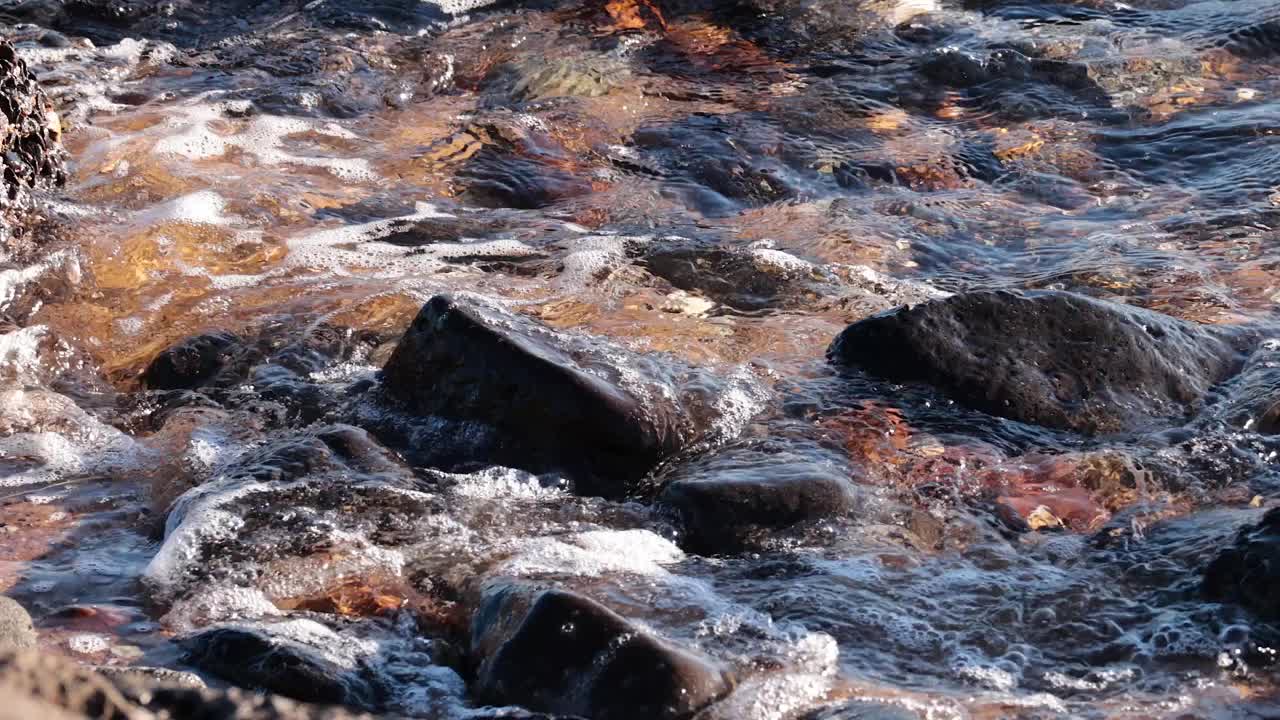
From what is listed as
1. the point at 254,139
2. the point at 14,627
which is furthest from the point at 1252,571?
the point at 254,139

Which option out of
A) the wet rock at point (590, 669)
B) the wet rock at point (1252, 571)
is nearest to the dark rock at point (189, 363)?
the wet rock at point (590, 669)

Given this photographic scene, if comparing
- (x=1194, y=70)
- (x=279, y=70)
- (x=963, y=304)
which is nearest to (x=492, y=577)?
(x=963, y=304)

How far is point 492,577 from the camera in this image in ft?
10.8

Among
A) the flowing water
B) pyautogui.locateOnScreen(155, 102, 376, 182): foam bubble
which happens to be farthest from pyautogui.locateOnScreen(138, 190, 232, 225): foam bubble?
pyautogui.locateOnScreen(155, 102, 376, 182): foam bubble

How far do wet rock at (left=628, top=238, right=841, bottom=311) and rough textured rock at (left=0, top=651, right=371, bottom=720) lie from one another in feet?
12.0

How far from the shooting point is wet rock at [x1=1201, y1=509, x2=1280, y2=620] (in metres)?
3.11

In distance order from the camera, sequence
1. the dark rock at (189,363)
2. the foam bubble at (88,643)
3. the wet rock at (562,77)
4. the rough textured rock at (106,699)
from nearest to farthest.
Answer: the rough textured rock at (106,699)
the foam bubble at (88,643)
the dark rock at (189,363)
the wet rock at (562,77)

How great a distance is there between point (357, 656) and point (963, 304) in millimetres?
2334

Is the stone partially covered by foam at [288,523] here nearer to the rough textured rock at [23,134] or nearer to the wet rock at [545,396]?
the wet rock at [545,396]

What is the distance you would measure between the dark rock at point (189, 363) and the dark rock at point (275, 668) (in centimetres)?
186

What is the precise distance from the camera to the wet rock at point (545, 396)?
12.7 ft

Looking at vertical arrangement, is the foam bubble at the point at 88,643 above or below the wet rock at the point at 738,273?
below

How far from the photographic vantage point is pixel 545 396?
153 inches

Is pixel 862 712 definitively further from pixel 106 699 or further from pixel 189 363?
pixel 189 363
